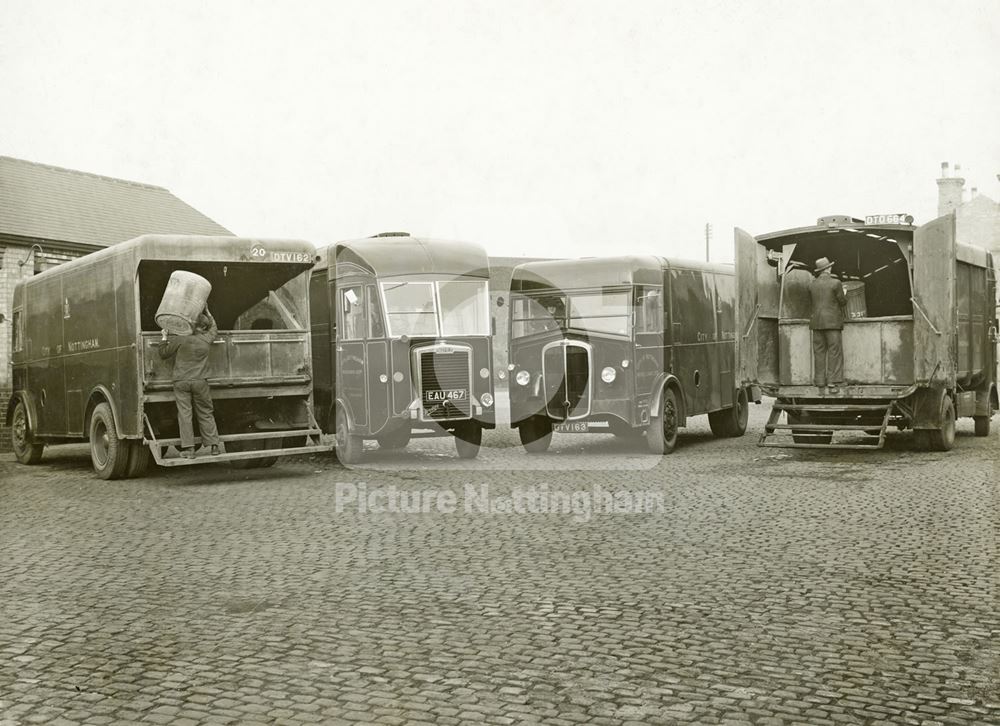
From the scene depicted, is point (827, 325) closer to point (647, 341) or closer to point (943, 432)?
point (943, 432)

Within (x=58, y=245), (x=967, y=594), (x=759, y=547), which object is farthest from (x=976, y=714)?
(x=58, y=245)

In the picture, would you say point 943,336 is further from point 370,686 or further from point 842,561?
point 370,686

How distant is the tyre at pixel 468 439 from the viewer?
16.1 m

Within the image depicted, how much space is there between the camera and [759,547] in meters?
8.15

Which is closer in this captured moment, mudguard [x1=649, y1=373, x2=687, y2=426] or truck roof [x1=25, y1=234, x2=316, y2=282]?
truck roof [x1=25, y1=234, x2=316, y2=282]

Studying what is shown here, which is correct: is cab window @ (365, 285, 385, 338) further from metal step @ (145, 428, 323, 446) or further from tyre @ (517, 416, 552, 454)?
tyre @ (517, 416, 552, 454)

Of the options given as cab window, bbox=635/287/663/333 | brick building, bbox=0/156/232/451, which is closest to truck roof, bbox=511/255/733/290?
cab window, bbox=635/287/663/333

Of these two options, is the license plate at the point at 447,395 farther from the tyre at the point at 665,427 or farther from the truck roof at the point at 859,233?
the truck roof at the point at 859,233

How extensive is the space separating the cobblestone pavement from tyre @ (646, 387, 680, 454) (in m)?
3.57

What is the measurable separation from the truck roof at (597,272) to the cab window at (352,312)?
2485 millimetres

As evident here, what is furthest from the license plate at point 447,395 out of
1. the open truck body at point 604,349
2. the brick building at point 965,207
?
the brick building at point 965,207

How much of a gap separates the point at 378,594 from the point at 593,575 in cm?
143

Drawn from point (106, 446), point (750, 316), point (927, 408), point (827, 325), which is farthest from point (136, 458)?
point (927, 408)
